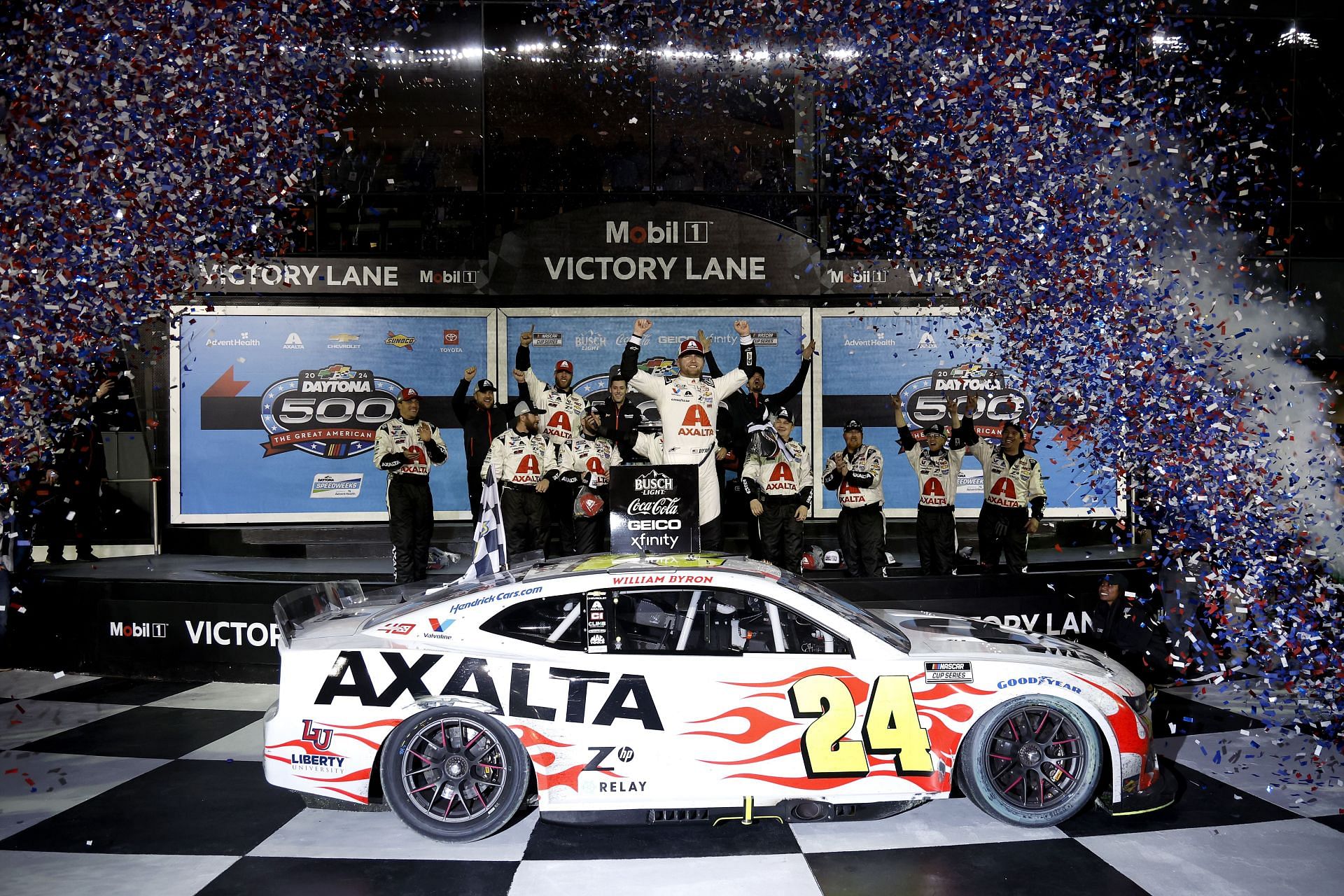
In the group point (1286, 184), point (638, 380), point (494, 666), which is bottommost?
point (494, 666)

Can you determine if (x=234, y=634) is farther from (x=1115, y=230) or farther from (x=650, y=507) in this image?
(x=1115, y=230)

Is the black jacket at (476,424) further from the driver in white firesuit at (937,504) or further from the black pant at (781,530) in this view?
the driver in white firesuit at (937,504)

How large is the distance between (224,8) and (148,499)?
5843 mm

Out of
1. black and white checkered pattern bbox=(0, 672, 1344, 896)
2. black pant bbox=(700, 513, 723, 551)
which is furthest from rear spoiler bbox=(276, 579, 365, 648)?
black pant bbox=(700, 513, 723, 551)

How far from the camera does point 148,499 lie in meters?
11.2

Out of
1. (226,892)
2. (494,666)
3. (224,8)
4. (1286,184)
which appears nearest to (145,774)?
(226,892)

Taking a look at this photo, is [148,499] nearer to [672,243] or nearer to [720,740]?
[672,243]

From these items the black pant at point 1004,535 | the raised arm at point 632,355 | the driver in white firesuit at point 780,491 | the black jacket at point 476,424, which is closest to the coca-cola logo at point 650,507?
the raised arm at point 632,355

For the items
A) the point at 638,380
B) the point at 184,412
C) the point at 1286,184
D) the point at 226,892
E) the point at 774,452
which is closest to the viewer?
the point at 226,892

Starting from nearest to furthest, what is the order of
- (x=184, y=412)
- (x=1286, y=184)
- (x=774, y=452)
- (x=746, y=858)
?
(x=746, y=858)
(x=774, y=452)
(x=184, y=412)
(x=1286, y=184)

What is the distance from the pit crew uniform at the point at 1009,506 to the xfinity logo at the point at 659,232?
432 cm

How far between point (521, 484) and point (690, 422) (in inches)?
70.6

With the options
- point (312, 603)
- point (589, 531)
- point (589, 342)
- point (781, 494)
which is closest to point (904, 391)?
point (781, 494)

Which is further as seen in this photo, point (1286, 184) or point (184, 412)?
point (1286, 184)
